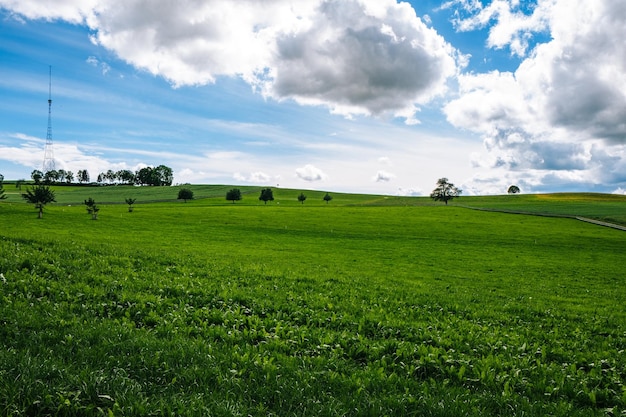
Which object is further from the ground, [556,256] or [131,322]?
[131,322]

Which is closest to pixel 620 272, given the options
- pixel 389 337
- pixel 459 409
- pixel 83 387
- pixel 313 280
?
pixel 313 280

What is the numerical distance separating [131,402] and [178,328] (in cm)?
376

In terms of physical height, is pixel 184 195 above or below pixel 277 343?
above

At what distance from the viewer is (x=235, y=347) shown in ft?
27.6

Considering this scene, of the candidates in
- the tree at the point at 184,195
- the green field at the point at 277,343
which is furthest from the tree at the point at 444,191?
the green field at the point at 277,343

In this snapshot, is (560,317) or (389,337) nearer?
(389,337)

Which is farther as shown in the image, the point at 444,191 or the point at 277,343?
the point at 444,191

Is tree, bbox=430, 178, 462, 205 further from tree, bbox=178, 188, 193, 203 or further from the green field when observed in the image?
the green field

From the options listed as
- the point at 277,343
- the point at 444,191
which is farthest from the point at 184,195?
the point at 277,343

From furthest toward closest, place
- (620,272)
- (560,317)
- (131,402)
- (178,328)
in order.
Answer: (620,272)
(560,317)
(178,328)
(131,402)

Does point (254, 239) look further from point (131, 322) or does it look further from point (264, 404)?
point (264, 404)

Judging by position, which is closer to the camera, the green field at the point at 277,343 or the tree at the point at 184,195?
the green field at the point at 277,343

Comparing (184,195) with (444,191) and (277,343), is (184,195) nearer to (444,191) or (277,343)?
(444,191)

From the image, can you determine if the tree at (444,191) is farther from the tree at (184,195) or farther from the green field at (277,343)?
the green field at (277,343)
